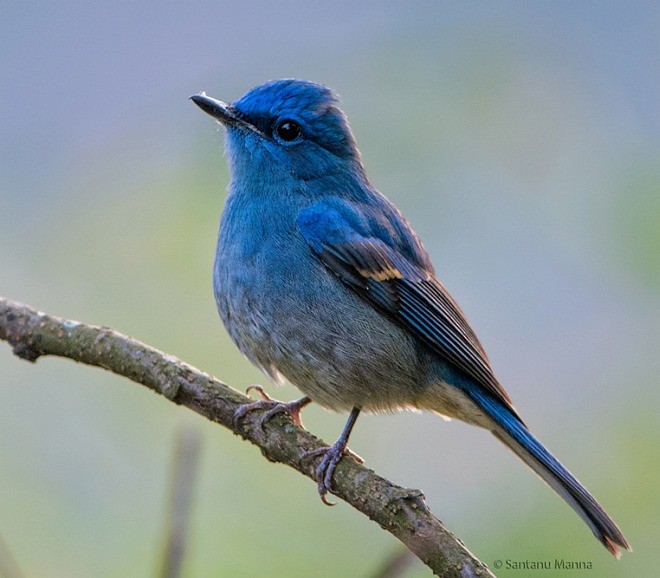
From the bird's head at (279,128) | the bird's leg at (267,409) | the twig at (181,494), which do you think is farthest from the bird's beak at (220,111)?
the twig at (181,494)

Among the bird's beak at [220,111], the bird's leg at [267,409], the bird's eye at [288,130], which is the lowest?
the bird's leg at [267,409]

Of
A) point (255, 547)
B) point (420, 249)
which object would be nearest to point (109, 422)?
point (255, 547)

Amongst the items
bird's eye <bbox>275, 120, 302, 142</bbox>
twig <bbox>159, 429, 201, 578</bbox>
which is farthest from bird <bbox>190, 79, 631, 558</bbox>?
twig <bbox>159, 429, 201, 578</bbox>

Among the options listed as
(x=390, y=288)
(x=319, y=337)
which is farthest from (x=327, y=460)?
(x=390, y=288)

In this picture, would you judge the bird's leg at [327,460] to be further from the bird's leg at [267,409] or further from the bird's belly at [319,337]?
the bird's belly at [319,337]

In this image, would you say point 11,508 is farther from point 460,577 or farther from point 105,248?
point 460,577

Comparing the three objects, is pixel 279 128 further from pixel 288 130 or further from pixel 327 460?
pixel 327 460

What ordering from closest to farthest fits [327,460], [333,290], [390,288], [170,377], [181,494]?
[181,494] → [327,460] → [170,377] → [333,290] → [390,288]
